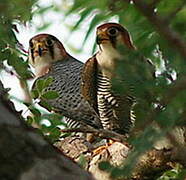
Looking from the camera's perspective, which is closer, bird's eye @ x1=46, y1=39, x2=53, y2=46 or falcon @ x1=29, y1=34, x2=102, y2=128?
falcon @ x1=29, y1=34, x2=102, y2=128

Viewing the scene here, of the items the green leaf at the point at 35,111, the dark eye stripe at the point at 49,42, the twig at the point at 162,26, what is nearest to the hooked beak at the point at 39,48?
the dark eye stripe at the point at 49,42

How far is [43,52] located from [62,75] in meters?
0.40

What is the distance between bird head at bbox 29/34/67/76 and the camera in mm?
5922

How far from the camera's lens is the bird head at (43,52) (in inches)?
233

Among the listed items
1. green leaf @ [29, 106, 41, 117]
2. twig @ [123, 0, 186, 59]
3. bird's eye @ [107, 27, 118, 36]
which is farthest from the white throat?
twig @ [123, 0, 186, 59]

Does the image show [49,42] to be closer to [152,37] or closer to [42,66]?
[42,66]

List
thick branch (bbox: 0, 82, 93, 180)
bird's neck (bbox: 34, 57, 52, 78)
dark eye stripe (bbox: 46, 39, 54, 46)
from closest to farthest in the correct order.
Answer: thick branch (bbox: 0, 82, 93, 180) < bird's neck (bbox: 34, 57, 52, 78) < dark eye stripe (bbox: 46, 39, 54, 46)

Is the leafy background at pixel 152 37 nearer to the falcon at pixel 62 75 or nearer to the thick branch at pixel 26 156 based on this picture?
the thick branch at pixel 26 156

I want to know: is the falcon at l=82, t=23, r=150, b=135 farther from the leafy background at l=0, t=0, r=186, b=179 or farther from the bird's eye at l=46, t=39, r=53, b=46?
the leafy background at l=0, t=0, r=186, b=179

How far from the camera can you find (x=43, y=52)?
6.09m

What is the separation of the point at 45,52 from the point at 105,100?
167cm

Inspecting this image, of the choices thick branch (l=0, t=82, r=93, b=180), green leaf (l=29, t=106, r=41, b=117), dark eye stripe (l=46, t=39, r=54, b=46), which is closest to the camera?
thick branch (l=0, t=82, r=93, b=180)

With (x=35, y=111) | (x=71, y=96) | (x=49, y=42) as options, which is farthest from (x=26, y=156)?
(x=49, y=42)

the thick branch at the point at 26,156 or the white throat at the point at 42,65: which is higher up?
the thick branch at the point at 26,156
